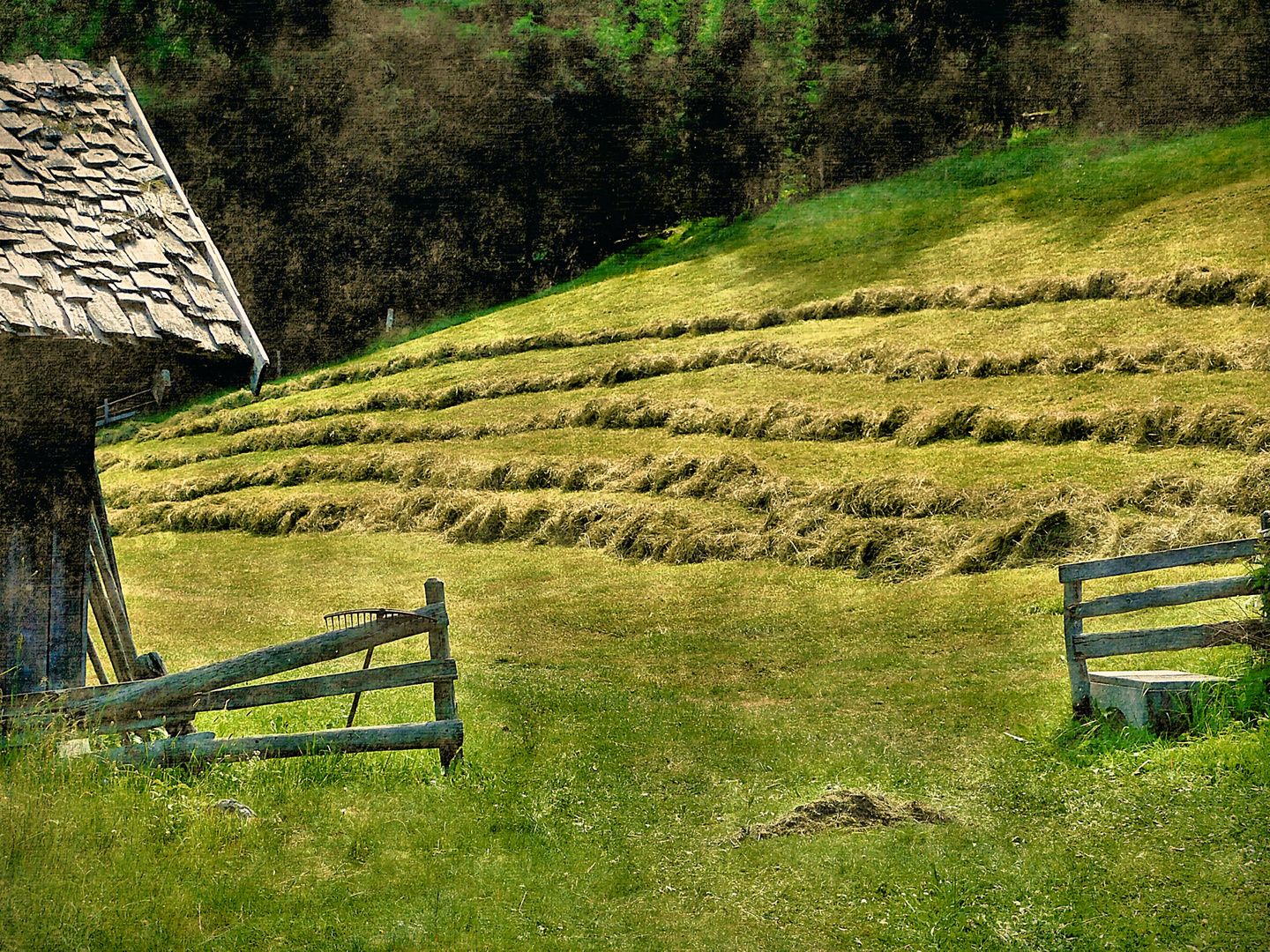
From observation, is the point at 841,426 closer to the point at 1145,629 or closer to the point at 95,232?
the point at 1145,629

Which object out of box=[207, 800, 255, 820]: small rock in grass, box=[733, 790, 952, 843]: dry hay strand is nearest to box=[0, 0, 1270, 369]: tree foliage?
box=[733, 790, 952, 843]: dry hay strand

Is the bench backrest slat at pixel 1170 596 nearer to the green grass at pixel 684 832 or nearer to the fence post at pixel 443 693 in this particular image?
the green grass at pixel 684 832

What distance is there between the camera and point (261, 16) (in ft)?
190

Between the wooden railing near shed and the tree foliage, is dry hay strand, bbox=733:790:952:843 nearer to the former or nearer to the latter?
the wooden railing near shed

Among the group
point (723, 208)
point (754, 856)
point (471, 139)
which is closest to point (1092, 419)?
point (754, 856)

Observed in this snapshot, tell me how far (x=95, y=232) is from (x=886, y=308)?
2403cm

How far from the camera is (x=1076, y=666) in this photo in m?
8.45

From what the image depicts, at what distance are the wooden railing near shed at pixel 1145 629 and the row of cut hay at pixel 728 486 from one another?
23.4 feet

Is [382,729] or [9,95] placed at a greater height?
[9,95]

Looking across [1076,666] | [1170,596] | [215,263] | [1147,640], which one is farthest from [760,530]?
[215,263]

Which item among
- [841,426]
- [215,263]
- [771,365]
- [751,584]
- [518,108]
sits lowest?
[751,584]

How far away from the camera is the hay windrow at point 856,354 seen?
21.7 m

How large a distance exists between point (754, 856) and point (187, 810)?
3226 mm

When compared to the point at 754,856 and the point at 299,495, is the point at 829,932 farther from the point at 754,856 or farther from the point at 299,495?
the point at 299,495
